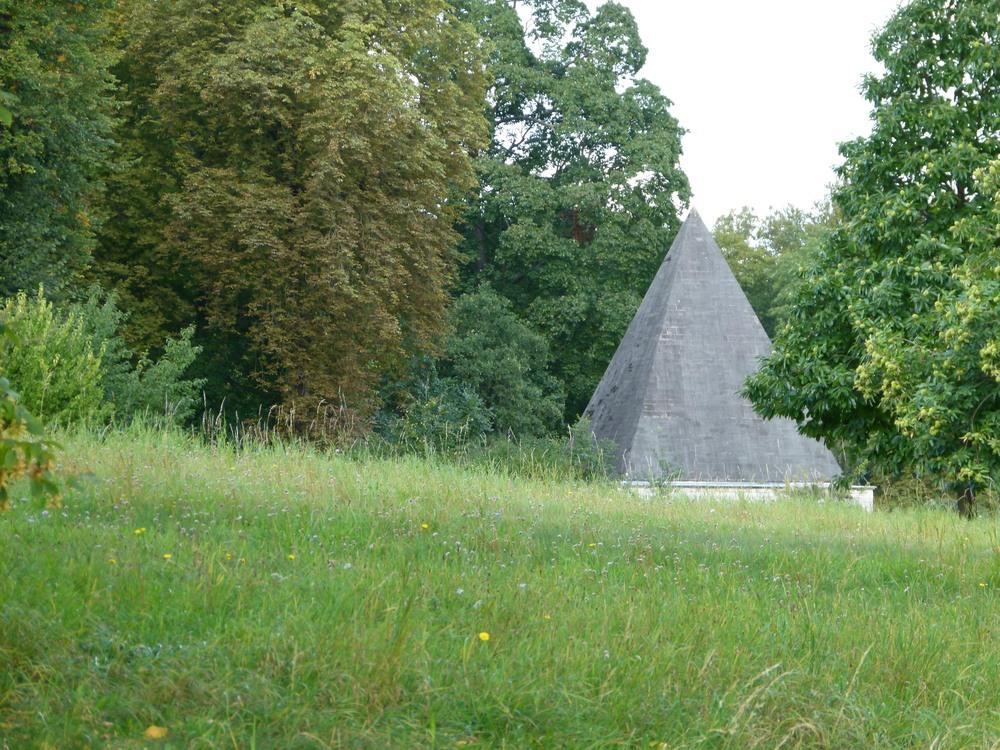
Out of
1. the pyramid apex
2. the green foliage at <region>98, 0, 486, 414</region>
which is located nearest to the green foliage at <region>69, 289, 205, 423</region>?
the green foliage at <region>98, 0, 486, 414</region>

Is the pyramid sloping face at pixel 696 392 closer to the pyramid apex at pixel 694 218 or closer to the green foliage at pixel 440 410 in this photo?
the pyramid apex at pixel 694 218

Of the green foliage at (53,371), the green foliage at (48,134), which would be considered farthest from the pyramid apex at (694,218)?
the green foliage at (53,371)

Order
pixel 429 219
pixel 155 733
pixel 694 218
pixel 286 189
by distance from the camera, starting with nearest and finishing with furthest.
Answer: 1. pixel 155 733
2. pixel 286 189
3. pixel 429 219
4. pixel 694 218

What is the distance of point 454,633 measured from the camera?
4902 millimetres

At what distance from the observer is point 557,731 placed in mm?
4047

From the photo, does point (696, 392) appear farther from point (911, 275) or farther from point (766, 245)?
point (766, 245)

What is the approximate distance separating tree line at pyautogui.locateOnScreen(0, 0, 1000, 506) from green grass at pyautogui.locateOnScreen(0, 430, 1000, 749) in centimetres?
606

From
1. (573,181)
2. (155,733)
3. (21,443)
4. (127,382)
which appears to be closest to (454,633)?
(155,733)

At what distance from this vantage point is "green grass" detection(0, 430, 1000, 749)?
4020 millimetres

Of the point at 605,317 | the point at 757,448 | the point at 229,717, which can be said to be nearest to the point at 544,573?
the point at 229,717

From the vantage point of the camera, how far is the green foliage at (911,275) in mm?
16922

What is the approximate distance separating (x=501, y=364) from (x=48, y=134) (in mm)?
14203

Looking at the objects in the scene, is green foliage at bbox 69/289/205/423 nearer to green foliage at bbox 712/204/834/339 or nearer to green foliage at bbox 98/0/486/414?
green foliage at bbox 98/0/486/414

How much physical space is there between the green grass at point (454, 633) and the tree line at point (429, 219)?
6.06 meters
